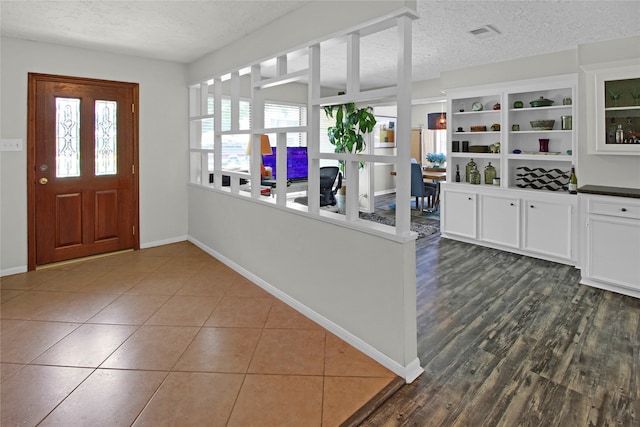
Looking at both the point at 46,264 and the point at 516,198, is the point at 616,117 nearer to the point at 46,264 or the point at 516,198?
the point at 516,198

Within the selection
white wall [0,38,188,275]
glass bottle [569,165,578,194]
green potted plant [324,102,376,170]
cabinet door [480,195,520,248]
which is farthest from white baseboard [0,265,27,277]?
glass bottle [569,165,578,194]

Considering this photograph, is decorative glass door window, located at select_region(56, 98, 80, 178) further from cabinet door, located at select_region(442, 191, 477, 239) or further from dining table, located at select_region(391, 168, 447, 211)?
dining table, located at select_region(391, 168, 447, 211)

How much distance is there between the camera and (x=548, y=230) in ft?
14.4

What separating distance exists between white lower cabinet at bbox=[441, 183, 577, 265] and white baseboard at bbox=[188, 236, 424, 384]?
117 inches

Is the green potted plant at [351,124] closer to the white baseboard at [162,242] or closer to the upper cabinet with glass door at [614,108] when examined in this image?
the upper cabinet with glass door at [614,108]

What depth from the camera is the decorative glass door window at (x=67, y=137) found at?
4184 mm

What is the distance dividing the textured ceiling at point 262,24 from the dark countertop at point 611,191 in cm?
141

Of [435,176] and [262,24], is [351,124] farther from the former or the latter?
[435,176]

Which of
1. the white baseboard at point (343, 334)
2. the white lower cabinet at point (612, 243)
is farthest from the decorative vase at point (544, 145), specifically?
the white baseboard at point (343, 334)

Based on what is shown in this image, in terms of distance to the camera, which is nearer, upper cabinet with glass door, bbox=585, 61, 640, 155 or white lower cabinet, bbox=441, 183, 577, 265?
upper cabinet with glass door, bbox=585, 61, 640, 155

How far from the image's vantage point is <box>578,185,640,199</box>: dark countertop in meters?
3.29

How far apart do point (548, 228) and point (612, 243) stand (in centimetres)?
96

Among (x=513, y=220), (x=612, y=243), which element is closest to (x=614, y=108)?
(x=612, y=243)

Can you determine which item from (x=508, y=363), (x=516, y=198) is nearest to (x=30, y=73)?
(x=508, y=363)
